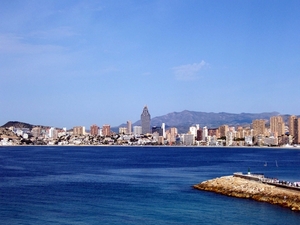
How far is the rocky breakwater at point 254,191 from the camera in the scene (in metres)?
28.6

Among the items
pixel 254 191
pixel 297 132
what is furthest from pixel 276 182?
pixel 297 132

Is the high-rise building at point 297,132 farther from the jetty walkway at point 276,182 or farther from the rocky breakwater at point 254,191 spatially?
the rocky breakwater at point 254,191

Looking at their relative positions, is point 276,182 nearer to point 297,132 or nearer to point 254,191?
point 254,191

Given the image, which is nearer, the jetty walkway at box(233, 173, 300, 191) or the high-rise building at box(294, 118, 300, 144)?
the jetty walkway at box(233, 173, 300, 191)

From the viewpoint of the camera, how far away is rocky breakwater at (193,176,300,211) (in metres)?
28.6

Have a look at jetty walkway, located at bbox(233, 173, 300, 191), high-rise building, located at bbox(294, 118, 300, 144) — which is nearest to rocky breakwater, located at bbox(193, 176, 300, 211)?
jetty walkway, located at bbox(233, 173, 300, 191)

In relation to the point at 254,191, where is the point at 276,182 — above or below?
above

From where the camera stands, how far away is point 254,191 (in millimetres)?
32656

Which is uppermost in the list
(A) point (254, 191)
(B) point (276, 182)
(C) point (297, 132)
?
(C) point (297, 132)

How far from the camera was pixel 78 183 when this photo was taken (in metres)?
41.5

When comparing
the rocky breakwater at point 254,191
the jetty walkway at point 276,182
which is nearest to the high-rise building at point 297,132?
the jetty walkway at point 276,182

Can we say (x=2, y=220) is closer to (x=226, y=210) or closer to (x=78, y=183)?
(x=226, y=210)

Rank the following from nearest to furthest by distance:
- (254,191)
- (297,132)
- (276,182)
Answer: (254,191)
(276,182)
(297,132)

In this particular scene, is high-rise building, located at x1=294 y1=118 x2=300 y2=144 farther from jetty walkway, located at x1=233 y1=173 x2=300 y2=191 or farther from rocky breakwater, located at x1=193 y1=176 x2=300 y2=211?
rocky breakwater, located at x1=193 y1=176 x2=300 y2=211
